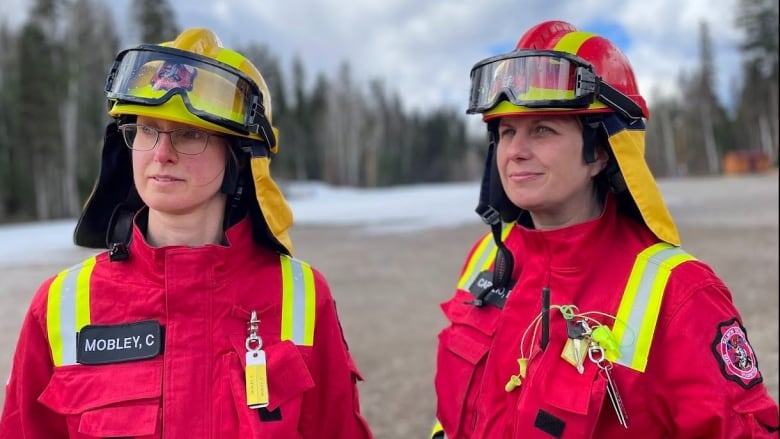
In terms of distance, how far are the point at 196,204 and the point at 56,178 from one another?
35.4 m

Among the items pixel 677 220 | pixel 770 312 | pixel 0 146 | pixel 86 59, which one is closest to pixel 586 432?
pixel 770 312

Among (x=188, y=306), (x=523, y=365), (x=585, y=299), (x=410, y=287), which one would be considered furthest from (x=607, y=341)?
(x=410, y=287)

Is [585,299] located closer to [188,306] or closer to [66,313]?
[188,306]

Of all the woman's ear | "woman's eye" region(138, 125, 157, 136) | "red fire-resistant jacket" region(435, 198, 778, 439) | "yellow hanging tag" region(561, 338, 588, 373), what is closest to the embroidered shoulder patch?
"red fire-resistant jacket" region(435, 198, 778, 439)

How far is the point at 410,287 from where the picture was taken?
8.91 meters

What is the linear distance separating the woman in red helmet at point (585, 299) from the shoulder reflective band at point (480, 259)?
0.13 metres

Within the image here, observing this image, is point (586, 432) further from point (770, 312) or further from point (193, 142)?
point (770, 312)

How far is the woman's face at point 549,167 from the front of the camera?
214 cm

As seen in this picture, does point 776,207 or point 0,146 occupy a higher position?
point 0,146

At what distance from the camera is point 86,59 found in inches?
1463

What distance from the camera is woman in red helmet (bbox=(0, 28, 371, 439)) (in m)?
1.95

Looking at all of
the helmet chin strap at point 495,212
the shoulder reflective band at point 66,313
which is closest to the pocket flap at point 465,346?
the helmet chin strap at point 495,212

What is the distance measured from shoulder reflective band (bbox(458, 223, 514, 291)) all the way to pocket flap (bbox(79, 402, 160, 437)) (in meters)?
1.38

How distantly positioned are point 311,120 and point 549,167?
54757 millimetres
